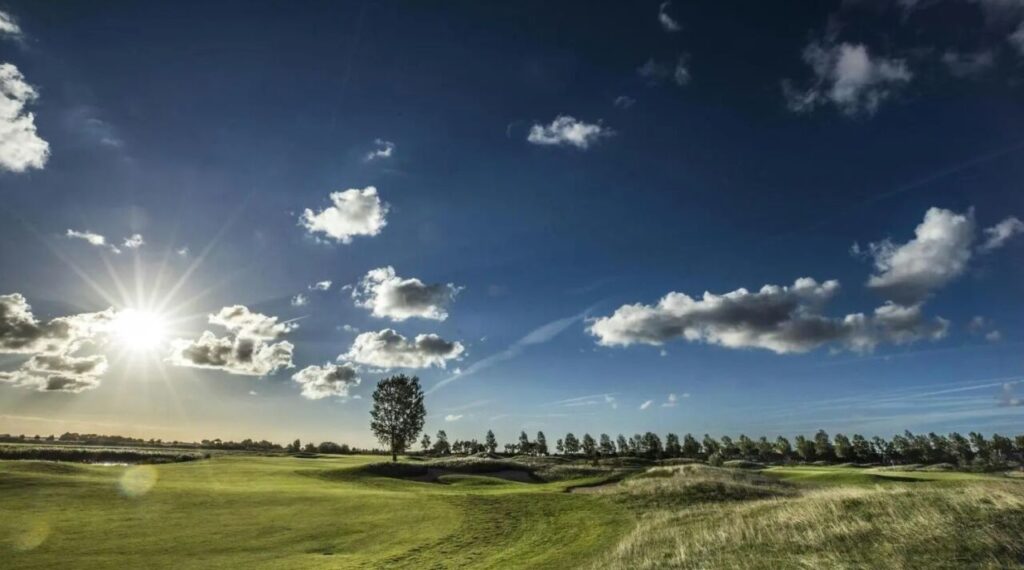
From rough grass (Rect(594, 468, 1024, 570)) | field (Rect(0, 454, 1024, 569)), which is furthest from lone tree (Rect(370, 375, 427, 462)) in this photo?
rough grass (Rect(594, 468, 1024, 570))

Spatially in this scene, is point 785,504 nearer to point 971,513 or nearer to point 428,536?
point 971,513

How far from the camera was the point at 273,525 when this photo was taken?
99.9 feet

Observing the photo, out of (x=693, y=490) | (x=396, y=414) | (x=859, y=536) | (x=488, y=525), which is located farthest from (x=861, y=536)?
(x=396, y=414)

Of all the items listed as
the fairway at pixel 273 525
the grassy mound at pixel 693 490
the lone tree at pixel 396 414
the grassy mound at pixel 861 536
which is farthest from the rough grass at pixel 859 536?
the lone tree at pixel 396 414

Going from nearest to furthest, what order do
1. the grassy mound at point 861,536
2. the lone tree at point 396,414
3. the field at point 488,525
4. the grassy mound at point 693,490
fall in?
the grassy mound at point 861,536, the field at point 488,525, the grassy mound at point 693,490, the lone tree at point 396,414

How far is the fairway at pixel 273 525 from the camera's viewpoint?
23750 mm

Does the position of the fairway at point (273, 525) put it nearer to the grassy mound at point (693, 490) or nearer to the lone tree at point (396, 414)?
the grassy mound at point (693, 490)

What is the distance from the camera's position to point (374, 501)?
40062mm

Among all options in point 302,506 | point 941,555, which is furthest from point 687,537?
point 302,506

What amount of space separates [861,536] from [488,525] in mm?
21745

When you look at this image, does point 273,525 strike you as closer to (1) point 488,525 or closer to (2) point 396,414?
(1) point 488,525

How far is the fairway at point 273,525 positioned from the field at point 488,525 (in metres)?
0.13

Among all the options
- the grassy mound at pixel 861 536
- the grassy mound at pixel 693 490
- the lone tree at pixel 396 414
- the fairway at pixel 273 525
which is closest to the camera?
the grassy mound at pixel 861 536

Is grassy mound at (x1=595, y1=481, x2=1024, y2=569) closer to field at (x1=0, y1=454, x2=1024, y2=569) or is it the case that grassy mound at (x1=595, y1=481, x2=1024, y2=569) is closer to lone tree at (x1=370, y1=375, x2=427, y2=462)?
→ field at (x1=0, y1=454, x2=1024, y2=569)
